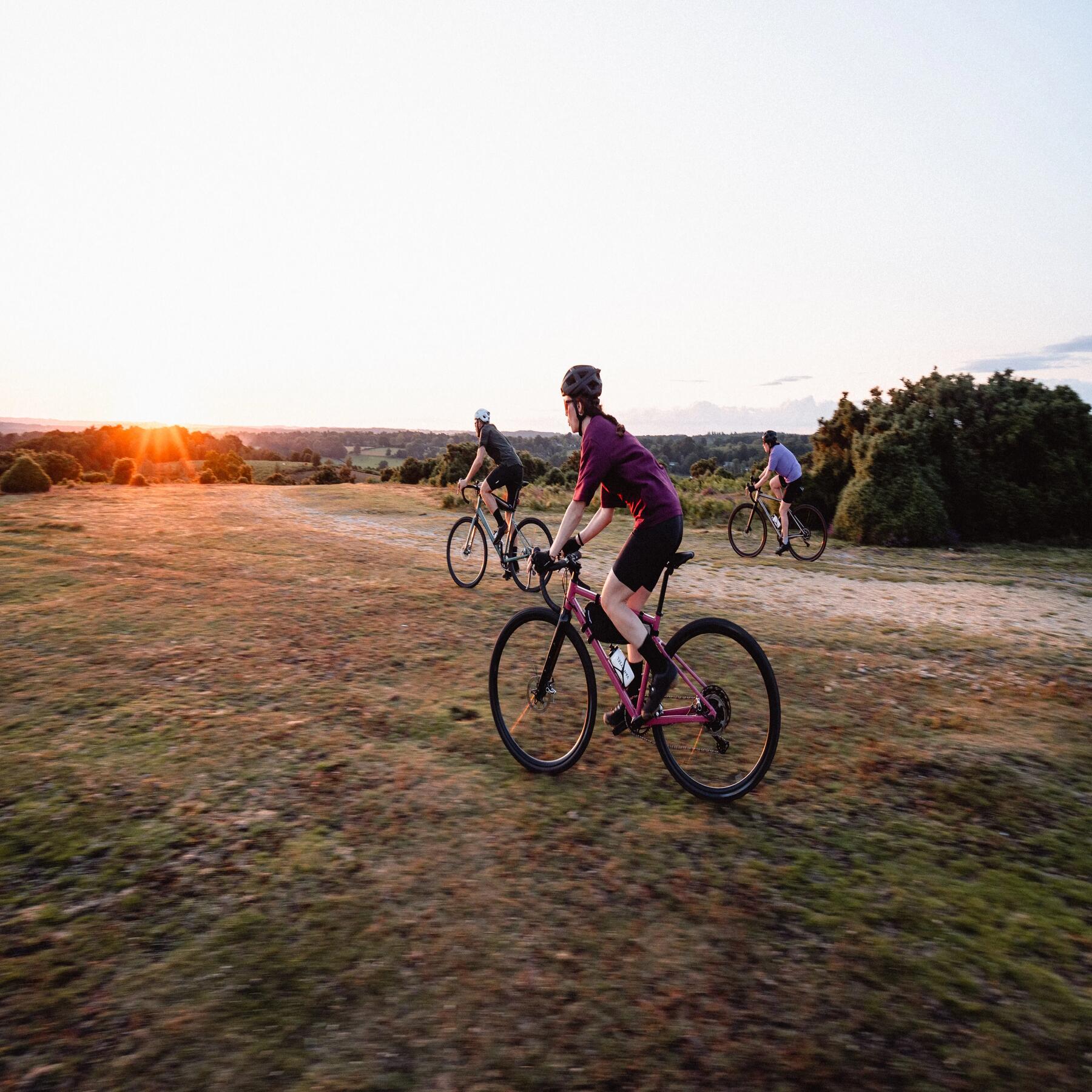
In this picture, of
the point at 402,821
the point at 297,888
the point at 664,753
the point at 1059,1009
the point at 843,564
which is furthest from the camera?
the point at 843,564

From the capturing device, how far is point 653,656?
14.8 ft

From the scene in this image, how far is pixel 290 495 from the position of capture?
2908cm

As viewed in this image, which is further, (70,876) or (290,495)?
(290,495)

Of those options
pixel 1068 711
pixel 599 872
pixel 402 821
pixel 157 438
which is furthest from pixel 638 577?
pixel 157 438

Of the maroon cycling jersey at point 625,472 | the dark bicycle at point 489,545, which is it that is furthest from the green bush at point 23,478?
the maroon cycling jersey at point 625,472

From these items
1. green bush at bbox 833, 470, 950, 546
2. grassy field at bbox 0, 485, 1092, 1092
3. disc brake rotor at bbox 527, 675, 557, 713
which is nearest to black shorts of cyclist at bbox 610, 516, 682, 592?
disc brake rotor at bbox 527, 675, 557, 713

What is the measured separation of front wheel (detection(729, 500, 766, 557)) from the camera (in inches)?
592

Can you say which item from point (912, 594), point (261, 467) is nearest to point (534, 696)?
point (912, 594)

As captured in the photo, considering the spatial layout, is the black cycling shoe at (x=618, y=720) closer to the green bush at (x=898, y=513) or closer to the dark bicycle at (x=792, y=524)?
the dark bicycle at (x=792, y=524)

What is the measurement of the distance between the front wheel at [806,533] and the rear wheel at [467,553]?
685 centimetres

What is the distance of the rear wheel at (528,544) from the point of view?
10.5m

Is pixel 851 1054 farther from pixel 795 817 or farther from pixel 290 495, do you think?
pixel 290 495

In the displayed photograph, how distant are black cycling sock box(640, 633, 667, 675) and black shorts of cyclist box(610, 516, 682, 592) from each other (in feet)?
1.16

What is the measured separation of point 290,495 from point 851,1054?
2909 centimetres
